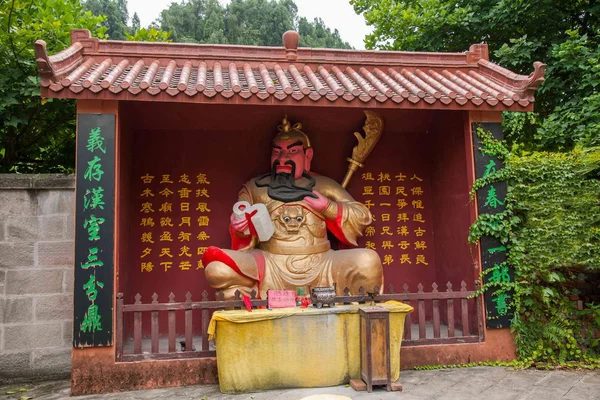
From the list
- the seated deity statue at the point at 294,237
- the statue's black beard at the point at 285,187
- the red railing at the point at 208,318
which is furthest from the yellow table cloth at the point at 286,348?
the statue's black beard at the point at 285,187

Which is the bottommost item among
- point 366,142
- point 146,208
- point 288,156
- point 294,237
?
point 294,237

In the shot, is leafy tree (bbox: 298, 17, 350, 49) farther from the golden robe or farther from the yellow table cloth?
the yellow table cloth

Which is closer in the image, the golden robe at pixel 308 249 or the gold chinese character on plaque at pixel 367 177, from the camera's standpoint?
the golden robe at pixel 308 249

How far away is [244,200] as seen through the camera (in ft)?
20.4

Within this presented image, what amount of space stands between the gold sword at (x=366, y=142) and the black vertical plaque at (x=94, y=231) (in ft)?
10.4

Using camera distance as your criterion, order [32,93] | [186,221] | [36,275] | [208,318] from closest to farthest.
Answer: [208,318]
[36,275]
[32,93]
[186,221]

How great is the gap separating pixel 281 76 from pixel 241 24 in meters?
28.7

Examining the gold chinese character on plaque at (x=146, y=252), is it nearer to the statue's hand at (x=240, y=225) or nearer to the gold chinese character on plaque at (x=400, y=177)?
the statue's hand at (x=240, y=225)

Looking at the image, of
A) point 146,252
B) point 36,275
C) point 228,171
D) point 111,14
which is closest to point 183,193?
point 228,171

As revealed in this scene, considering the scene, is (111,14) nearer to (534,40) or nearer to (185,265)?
(534,40)

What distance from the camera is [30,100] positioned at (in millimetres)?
6566

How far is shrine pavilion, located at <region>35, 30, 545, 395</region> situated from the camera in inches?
185

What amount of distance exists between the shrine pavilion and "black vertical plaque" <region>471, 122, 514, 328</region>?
16 mm

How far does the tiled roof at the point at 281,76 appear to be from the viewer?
480 centimetres
